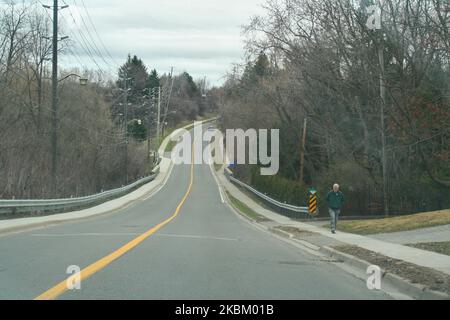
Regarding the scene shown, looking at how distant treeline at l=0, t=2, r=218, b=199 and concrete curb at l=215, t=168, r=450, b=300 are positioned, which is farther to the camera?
distant treeline at l=0, t=2, r=218, b=199

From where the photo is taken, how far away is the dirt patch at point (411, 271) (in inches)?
401

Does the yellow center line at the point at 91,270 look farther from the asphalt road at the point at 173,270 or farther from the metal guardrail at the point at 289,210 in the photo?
the metal guardrail at the point at 289,210

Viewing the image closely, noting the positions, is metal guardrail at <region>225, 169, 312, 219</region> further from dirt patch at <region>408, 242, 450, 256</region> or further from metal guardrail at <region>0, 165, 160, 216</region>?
dirt patch at <region>408, 242, 450, 256</region>

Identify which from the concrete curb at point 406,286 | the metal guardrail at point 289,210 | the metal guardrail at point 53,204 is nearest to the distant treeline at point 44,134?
the metal guardrail at point 53,204

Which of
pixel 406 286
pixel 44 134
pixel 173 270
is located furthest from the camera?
pixel 44 134

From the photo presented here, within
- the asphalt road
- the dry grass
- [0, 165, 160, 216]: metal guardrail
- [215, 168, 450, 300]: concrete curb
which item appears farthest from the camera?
[0, 165, 160, 216]: metal guardrail

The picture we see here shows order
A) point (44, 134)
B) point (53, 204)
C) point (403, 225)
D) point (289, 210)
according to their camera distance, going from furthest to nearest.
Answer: point (44, 134) → point (289, 210) → point (53, 204) → point (403, 225)

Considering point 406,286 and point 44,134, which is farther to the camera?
point 44,134

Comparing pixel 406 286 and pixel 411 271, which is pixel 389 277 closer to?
pixel 411 271

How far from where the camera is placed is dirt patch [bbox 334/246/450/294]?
10.2m

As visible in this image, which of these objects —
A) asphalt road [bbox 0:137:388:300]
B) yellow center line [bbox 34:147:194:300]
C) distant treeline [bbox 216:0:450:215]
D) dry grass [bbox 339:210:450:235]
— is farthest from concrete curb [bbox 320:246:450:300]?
distant treeline [bbox 216:0:450:215]

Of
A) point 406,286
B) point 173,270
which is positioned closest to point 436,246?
point 406,286

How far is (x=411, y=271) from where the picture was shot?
1176 centimetres

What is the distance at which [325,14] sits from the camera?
120 ft
